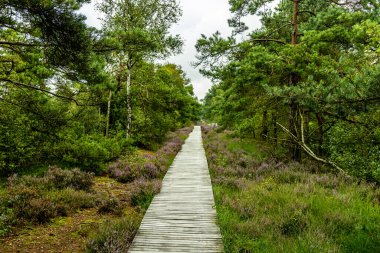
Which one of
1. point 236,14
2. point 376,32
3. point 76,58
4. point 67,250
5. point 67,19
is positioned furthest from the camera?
point 236,14

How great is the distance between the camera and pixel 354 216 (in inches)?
222

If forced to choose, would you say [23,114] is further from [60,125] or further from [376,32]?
[376,32]

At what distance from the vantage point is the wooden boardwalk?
4.69 metres

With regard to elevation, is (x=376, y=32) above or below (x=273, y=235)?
above

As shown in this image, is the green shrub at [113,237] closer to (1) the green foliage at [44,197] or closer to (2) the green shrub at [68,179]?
(1) the green foliage at [44,197]

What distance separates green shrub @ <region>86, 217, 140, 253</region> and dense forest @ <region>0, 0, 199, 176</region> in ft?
9.54

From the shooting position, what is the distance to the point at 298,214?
5645 millimetres

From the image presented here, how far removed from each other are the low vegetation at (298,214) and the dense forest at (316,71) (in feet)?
4.88

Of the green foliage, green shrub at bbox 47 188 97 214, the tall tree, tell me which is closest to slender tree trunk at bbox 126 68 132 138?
the tall tree

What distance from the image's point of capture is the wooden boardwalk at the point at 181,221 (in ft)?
15.4

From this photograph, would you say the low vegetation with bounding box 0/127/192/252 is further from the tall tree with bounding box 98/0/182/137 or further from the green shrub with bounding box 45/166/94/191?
the tall tree with bounding box 98/0/182/137

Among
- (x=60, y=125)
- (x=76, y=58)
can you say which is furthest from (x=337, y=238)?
(x=60, y=125)

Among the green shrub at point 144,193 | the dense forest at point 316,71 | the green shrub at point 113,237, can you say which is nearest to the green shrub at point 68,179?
the green shrub at point 144,193

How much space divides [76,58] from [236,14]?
9168 mm
